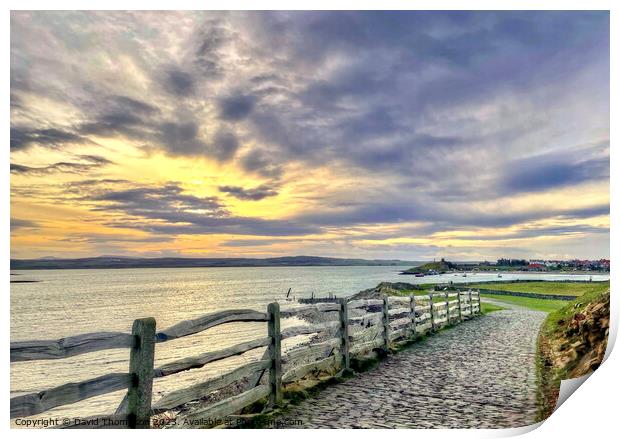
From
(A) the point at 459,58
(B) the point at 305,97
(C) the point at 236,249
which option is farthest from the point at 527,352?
(C) the point at 236,249

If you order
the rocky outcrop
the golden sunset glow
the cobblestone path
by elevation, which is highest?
the golden sunset glow

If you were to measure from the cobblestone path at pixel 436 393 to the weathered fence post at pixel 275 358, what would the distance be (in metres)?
0.34

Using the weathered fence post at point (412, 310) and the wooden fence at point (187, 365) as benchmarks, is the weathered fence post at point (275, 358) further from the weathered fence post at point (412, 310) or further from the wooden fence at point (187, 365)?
the weathered fence post at point (412, 310)

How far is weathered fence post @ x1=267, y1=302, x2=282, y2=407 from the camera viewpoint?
753 cm

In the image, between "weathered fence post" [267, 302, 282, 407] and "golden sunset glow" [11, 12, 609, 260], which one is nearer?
"weathered fence post" [267, 302, 282, 407]

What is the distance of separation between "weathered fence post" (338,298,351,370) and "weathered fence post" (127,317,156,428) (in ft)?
17.4

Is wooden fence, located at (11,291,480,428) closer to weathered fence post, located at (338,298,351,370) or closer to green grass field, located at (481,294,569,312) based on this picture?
weathered fence post, located at (338,298,351,370)

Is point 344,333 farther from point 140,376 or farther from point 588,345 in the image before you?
point 140,376

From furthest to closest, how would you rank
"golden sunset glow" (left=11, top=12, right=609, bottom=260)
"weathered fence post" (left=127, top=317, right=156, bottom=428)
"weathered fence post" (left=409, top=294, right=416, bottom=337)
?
"weathered fence post" (left=409, top=294, right=416, bottom=337) < "golden sunset glow" (left=11, top=12, right=609, bottom=260) < "weathered fence post" (left=127, top=317, right=156, bottom=428)

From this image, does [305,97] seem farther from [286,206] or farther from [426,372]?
Answer: [426,372]

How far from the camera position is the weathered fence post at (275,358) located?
24.7 ft

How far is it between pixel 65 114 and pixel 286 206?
8.40 metres

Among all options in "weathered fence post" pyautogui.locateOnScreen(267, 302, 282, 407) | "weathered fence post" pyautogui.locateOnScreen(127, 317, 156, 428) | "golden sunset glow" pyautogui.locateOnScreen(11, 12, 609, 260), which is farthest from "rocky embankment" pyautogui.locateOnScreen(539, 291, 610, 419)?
"weathered fence post" pyautogui.locateOnScreen(127, 317, 156, 428)

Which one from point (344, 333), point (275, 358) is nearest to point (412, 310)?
point (344, 333)
